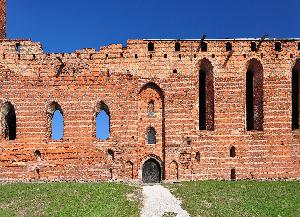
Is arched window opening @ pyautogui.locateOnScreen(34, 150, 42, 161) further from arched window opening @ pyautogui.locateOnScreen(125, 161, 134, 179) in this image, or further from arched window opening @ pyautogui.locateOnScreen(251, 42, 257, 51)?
arched window opening @ pyautogui.locateOnScreen(251, 42, 257, 51)

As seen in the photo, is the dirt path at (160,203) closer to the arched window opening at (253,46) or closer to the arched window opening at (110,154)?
the arched window opening at (110,154)

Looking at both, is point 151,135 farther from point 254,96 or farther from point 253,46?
point 253,46

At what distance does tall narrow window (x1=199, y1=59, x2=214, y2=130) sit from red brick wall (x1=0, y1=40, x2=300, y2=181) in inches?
15.8

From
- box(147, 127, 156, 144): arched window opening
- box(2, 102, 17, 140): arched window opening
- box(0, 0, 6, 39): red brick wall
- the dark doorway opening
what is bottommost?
the dark doorway opening

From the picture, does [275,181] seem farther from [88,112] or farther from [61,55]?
[61,55]

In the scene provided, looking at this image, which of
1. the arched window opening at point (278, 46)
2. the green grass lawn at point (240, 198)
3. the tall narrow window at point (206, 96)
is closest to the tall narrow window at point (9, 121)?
the green grass lawn at point (240, 198)

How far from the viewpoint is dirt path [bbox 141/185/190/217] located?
60.6 ft

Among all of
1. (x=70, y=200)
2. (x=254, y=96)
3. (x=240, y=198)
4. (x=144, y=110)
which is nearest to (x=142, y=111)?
(x=144, y=110)

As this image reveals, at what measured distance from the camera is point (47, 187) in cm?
2306

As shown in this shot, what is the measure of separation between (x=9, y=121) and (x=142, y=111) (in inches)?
335

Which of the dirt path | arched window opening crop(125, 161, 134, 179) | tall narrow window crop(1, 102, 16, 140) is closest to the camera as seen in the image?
the dirt path

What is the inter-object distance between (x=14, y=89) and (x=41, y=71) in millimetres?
1911

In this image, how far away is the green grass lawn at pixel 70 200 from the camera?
18.8m

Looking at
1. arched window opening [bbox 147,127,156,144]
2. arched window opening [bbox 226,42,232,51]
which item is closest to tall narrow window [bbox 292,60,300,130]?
arched window opening [bbox 226,42,232,51]
